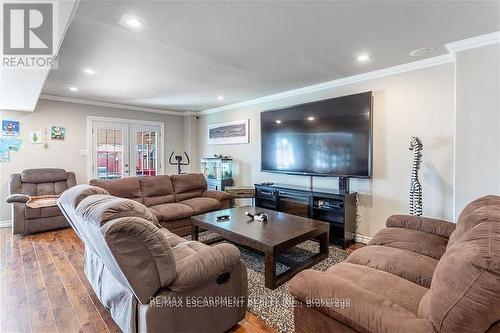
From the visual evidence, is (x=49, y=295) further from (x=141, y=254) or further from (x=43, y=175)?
(x=43, y=175)

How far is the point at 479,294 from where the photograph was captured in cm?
88

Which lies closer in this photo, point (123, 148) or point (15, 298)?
point (15, 298)

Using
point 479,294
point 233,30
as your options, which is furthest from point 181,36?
point 479,294

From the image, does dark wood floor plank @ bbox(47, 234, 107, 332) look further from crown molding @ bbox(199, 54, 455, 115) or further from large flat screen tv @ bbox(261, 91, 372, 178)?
crown molding @ bbox(199, 54, 455, 115)

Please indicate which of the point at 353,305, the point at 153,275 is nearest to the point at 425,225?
the point at 353,305

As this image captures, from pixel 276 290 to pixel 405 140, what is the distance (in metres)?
2.44

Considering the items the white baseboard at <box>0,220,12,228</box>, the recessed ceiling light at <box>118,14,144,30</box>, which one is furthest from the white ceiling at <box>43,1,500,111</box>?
the white baseboard at <box>0,220,12,228</box>

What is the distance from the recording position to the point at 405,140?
3.21m

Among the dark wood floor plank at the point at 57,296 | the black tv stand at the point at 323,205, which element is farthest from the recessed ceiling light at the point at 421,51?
the dark wood floor plank at the point at 57,296

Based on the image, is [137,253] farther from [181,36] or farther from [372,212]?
[372,212]

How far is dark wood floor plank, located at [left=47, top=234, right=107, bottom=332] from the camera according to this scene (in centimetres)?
187

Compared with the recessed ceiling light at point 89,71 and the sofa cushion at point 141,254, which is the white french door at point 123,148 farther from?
the sofa cushion at point 141,254

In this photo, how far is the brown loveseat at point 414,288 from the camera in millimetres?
897

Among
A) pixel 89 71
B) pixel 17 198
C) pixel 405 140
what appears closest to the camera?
pixel 405 140
